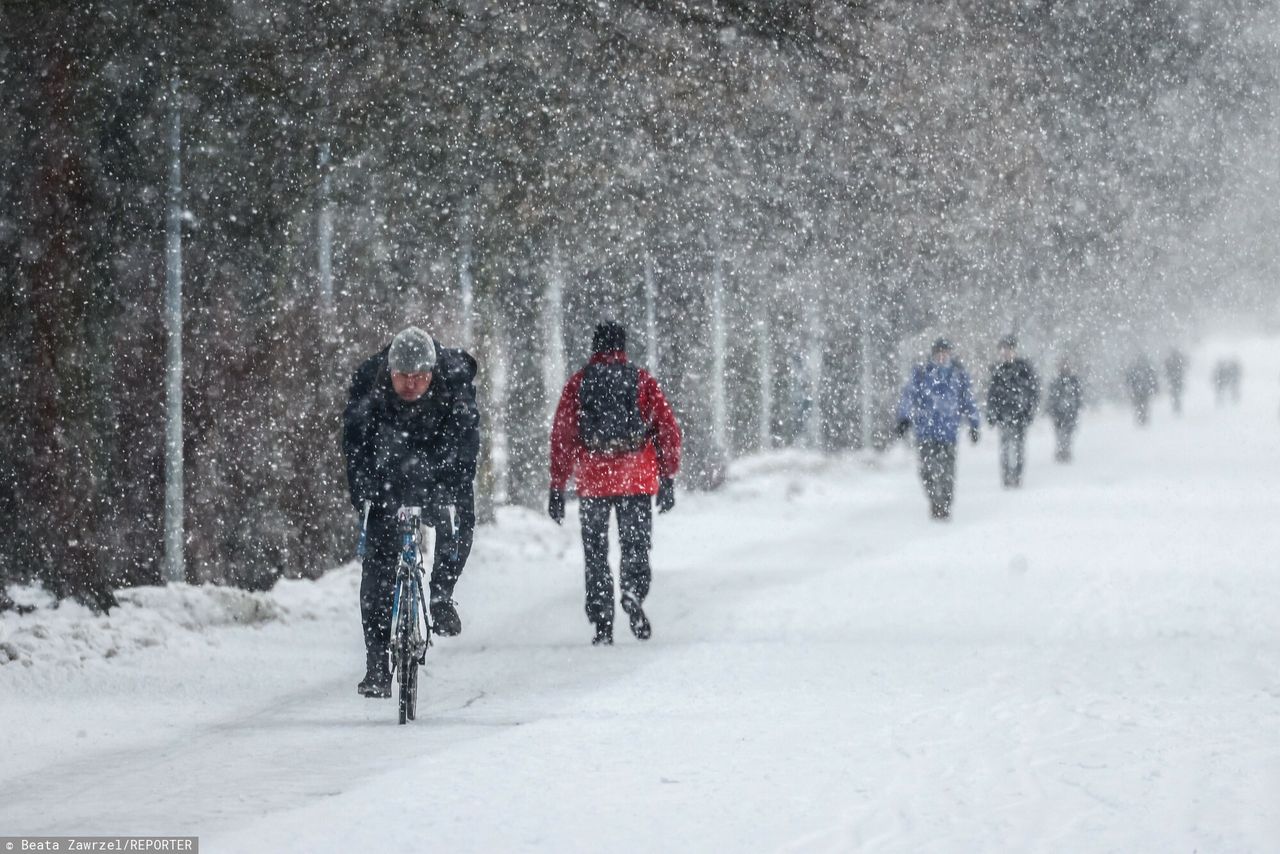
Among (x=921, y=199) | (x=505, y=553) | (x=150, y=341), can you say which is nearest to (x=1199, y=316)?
(x=921, y=199)

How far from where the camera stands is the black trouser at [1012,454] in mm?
23562

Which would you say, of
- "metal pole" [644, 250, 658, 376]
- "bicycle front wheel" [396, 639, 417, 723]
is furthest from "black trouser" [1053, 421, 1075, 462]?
"bicycle front wheel" [396, 639, 417, 723]

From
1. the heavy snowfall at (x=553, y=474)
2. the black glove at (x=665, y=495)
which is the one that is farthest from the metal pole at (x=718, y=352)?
the black glove at (x=665, y=495)

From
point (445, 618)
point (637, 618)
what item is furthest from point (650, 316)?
point (445, 618)

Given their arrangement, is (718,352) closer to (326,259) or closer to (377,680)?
(326,259)

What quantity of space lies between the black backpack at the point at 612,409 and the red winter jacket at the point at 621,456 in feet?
0.19

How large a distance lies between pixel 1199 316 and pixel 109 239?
65.8m

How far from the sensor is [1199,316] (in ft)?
232

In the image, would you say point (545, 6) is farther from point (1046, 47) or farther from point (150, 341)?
point (1046, 47)

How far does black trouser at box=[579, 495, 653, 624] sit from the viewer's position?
10195 millimetres

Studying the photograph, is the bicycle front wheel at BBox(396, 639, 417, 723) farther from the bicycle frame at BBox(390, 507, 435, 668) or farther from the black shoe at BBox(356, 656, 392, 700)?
the black shoe at BBox(356, 656, 392, 700)

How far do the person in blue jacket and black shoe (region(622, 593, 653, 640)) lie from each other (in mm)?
7973

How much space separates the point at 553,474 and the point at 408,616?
9.79ft

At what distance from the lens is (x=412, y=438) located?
763cm
